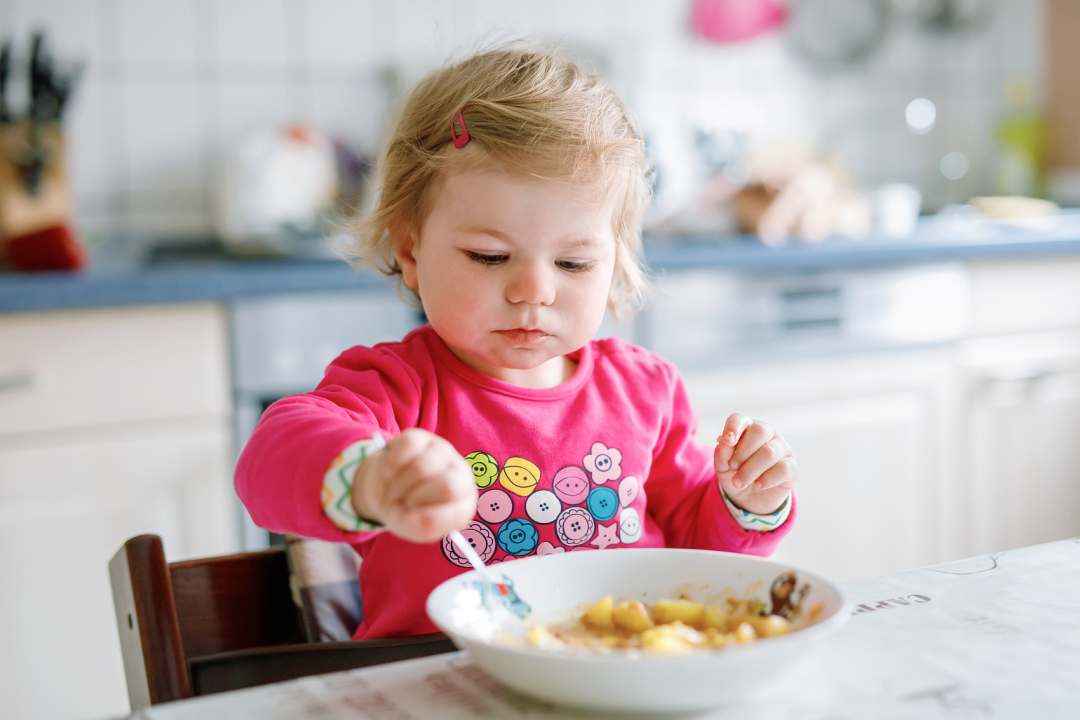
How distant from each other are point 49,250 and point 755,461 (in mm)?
1146

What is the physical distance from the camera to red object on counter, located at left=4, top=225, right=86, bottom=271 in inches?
57.9

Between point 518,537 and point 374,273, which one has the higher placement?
point 374,273

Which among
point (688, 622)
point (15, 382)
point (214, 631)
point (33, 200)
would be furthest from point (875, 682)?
point (33, 200)

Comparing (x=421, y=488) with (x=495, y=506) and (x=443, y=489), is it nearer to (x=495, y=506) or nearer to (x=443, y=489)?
(x=443, y=489)

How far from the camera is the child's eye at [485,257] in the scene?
81 cm

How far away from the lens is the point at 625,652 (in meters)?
0.51

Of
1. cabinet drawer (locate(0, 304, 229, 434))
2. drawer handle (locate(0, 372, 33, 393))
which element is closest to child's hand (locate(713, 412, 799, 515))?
cabinet drawer (locate(0, 304, 229, 434))

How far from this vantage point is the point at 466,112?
0.85m

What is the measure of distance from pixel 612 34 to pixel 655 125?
0.75ft

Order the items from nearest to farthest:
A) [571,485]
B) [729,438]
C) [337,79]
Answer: [729,438], [571,485], [337,79]

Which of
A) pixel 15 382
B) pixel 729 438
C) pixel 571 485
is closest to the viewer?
pixel 729 438

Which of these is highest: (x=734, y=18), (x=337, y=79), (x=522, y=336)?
(x=734, y=18)

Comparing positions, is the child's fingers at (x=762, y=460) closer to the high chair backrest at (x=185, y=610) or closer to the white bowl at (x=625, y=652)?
the white bowl at (x=625, y=652)

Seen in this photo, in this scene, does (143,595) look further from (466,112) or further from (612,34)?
(612,34)
